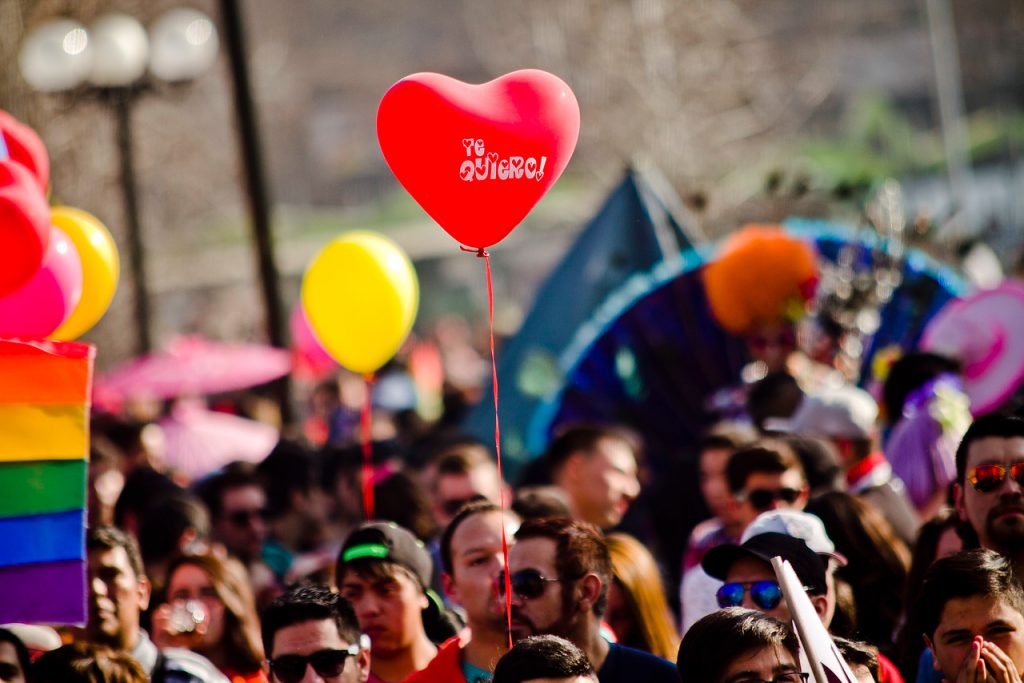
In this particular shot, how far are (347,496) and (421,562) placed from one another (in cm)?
314

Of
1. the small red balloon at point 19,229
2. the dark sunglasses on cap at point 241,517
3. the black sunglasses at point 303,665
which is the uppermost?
the small red balloon at point 19,229

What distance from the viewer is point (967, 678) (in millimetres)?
4281

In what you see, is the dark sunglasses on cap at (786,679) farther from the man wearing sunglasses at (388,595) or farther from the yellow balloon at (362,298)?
the yellow balloon at (362,298)

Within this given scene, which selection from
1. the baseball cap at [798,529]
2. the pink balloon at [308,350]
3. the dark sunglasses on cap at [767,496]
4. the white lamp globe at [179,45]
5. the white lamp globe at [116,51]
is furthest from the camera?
the pink balloon at [308,350]

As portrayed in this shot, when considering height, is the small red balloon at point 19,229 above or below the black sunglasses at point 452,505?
→ above

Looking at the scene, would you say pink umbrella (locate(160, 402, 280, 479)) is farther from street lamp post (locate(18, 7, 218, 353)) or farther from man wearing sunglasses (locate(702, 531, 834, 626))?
man wearing sunglasses (locate(702, 531, 834, 626))

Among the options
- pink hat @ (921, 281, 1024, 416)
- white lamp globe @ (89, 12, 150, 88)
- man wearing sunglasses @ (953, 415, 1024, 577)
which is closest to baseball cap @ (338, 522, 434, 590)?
man wearing sunglasses @ (953, 415, 1024, 577)

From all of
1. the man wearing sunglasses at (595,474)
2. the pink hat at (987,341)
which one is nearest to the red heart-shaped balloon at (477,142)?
the man wearing sunglasses at (595,474)

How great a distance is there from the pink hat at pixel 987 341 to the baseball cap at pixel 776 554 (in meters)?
3.81

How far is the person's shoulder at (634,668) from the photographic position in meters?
4.80

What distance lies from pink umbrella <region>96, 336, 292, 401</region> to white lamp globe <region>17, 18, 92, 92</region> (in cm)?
261

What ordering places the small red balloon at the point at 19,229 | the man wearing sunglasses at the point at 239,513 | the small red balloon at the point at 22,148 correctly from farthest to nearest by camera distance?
1. the man wearing sunglasses at the point at 239,513
2. the small red balloon at the point at 22,148
3. the small red balloon at the point at 19,229

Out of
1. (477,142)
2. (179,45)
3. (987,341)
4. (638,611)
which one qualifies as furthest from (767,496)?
(179,45)

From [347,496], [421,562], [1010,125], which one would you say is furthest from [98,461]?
[1010,125]
